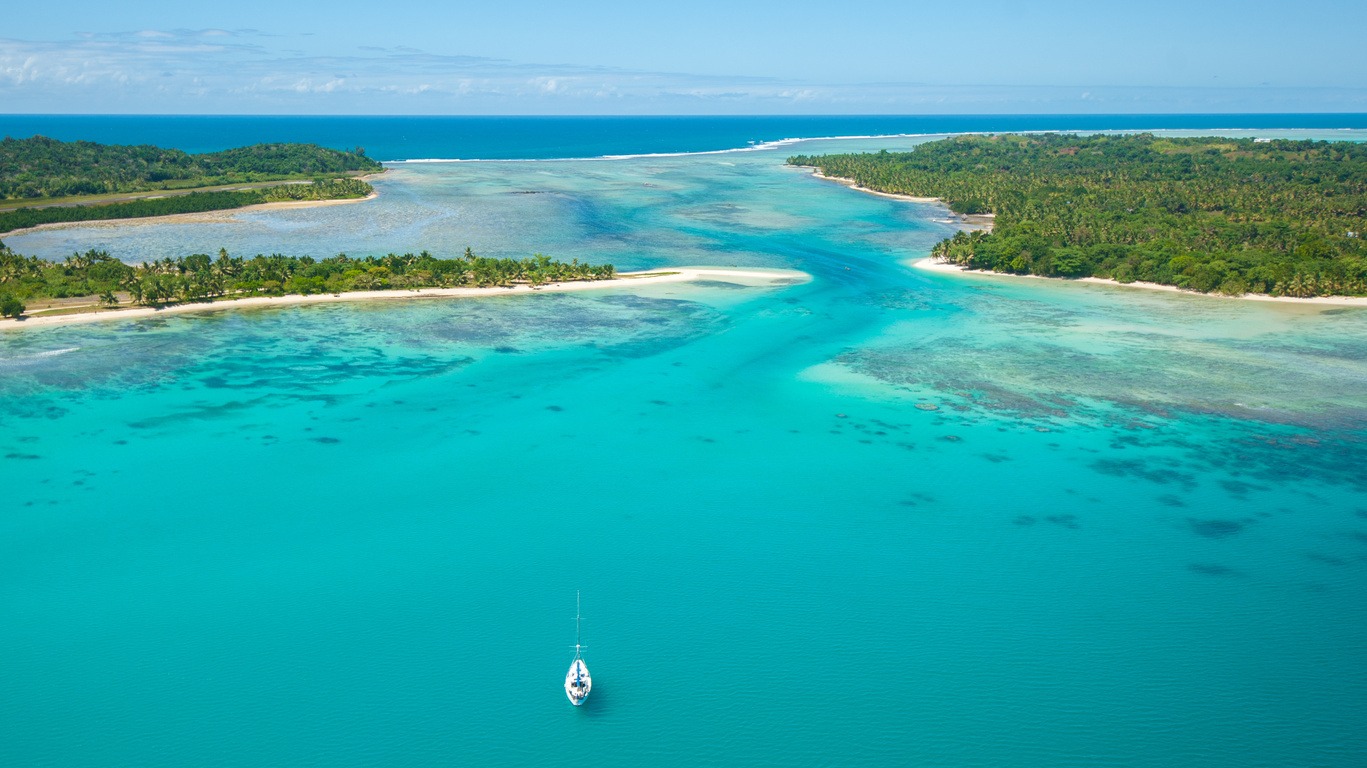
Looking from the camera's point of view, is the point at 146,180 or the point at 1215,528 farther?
the point at 146,180

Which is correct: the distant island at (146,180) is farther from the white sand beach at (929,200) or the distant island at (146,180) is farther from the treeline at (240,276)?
the white sand beach at (929,200)

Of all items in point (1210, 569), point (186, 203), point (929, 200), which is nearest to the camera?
point (1210, 569)

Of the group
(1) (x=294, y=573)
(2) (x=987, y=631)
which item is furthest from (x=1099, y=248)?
(1) (x=294, y=573)

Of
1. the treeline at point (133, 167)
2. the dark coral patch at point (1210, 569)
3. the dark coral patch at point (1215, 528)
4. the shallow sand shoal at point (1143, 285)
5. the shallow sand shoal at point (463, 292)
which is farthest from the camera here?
the treeline at point (133, 167)

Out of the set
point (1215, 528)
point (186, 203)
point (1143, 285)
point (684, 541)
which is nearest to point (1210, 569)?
point (1215, 528)

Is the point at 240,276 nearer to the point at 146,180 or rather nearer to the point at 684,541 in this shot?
the point at 684,541

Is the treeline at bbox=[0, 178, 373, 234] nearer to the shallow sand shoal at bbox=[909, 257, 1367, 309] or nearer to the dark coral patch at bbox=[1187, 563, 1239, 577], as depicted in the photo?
the shallow sand shoal at bbox=[909, 257, 1367, 309]

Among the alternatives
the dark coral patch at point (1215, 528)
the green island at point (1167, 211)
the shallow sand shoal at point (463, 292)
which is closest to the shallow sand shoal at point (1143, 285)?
the green island at point (1167, 211)
